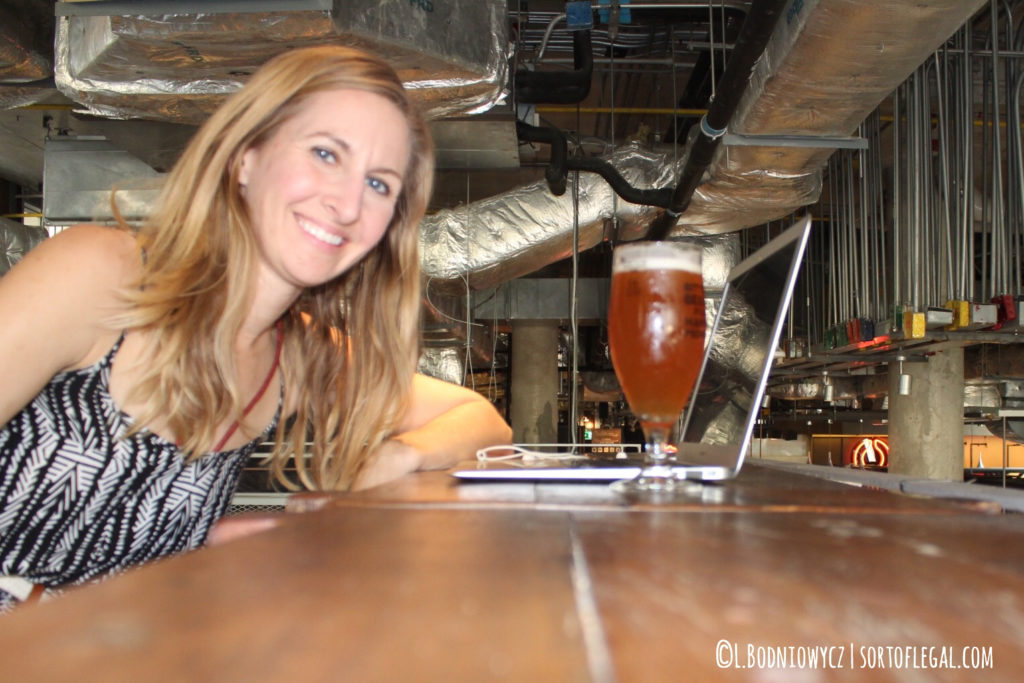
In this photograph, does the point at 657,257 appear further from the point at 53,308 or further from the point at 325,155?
the point at 53,308

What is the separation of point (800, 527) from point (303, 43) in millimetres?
1823

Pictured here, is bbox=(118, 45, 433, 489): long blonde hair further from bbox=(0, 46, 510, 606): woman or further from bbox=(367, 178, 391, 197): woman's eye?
bbox=(367, 178, 391, 197): woman's eye

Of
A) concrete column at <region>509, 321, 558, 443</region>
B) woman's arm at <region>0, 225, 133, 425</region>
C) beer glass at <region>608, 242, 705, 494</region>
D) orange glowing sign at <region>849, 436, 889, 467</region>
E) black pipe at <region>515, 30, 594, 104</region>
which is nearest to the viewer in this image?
beer glass at <region>608, 242, 705, 494</region>

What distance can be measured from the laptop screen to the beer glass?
6 cm

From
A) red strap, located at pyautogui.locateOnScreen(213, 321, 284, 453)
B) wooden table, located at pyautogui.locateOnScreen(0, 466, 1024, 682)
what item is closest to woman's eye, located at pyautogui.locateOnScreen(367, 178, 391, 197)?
red strap, located at pyautogui.locateOnScreen(213, 321, 284, 453)

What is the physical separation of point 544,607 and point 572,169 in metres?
3.10

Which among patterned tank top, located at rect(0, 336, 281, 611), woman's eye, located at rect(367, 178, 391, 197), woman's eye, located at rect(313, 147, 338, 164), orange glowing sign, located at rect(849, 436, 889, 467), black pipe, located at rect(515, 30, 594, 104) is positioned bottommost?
orange glowing sign, located at rect(849, 436, 889, 467)

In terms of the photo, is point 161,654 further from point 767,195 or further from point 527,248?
point 527,248

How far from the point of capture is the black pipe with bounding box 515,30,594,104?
2992 mm

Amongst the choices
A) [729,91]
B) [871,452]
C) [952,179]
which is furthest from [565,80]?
[871,452]

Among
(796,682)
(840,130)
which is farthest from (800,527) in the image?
(840,130)

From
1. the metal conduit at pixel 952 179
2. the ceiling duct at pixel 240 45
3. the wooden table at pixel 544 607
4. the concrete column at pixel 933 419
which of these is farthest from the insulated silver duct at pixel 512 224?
the wooden table at pixel 544 607

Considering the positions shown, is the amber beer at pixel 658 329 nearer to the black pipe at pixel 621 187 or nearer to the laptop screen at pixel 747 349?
the laptop screen at pixel 747 349

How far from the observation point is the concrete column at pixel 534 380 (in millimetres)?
7055
